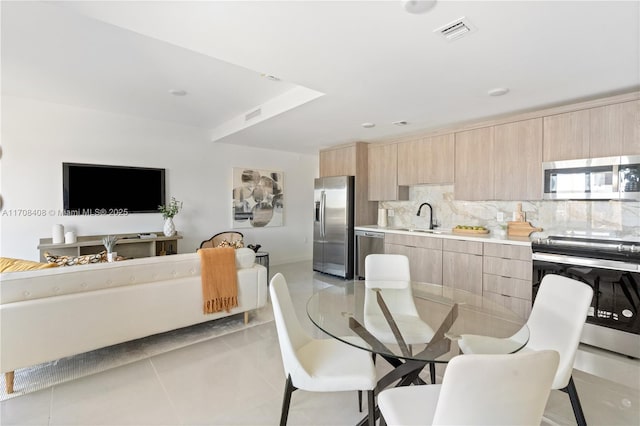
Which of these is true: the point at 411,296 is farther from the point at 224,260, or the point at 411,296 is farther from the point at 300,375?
the point at 224,260

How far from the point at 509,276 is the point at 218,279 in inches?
120

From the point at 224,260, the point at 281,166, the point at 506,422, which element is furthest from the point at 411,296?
the point at 281,166

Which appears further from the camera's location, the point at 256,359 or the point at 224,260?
the point at 224,260

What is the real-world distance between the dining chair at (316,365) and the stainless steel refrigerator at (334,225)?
11.0 ft

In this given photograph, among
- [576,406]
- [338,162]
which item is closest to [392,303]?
[576,406]

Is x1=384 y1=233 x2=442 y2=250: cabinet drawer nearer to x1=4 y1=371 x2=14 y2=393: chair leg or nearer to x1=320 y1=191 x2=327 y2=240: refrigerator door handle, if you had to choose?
x1=320 y1=191 x2=327 y2=240: refrigerator door handle

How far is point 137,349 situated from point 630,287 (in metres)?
4.31

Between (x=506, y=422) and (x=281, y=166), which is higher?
(x=281, y=166)

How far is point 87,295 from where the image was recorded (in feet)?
7.32

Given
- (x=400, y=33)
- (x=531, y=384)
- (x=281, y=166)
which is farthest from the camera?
(x=281, y=166)

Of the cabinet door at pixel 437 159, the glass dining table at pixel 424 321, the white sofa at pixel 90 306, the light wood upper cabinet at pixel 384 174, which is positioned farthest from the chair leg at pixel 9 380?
the cabinet door at pixel 437 159

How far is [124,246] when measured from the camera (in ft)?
14.7

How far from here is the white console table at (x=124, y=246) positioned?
13.0 ft

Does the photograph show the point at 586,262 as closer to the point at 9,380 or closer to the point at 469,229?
the point at 469,229
